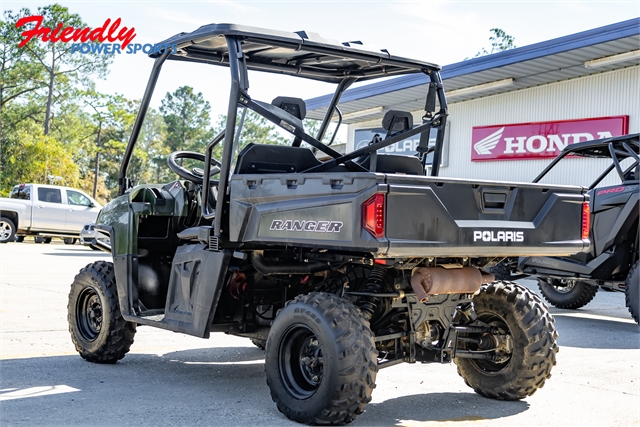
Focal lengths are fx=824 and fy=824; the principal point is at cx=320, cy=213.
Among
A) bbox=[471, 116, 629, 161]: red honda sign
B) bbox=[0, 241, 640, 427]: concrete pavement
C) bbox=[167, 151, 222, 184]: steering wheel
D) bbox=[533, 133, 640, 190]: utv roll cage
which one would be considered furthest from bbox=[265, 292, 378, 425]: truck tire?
bbox=[471, 116, 629, 161]: red honda sign

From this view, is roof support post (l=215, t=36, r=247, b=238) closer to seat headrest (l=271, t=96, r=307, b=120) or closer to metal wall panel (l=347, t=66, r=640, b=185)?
seat headrest (l=271, t=96, r=307, b=120)

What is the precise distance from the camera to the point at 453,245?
4941mm

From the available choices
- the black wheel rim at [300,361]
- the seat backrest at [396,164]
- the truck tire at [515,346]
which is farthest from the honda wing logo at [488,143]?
the black wheel rim at [300,361]

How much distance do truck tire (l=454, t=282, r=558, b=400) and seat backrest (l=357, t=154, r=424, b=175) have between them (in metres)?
1.03

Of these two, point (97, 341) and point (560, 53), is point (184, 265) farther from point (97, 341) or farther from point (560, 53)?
point (560, 53)

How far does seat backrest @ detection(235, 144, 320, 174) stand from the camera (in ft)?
19.5

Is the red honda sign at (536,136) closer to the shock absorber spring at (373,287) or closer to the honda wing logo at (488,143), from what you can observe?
the honda wing logo at (488,143)

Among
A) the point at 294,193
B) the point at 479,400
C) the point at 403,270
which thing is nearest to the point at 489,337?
the point at 479,400

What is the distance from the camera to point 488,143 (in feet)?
80.5

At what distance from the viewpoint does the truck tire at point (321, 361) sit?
4.81 metres

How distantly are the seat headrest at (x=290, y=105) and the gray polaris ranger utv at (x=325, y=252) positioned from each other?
0.02 m

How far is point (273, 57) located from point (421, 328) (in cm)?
262

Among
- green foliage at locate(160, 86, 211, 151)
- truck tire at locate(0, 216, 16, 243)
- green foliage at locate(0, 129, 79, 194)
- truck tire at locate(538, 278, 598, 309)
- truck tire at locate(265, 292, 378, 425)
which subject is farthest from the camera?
green foliage at locate(160, 86, 211, 151)

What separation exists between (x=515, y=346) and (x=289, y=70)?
2.98 m
